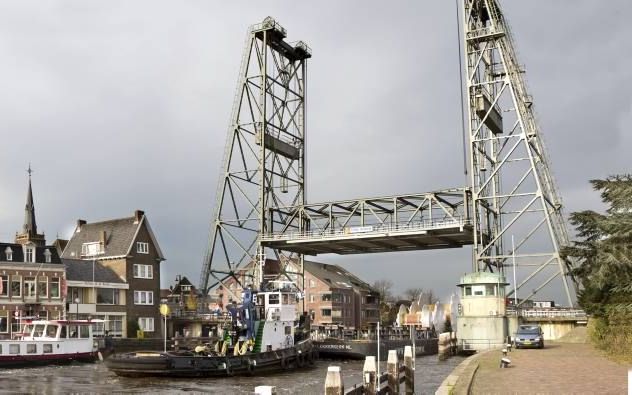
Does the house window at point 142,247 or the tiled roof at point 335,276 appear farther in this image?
the tiled roof at point 335,276

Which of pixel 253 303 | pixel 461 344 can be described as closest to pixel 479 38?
pixel 461 344

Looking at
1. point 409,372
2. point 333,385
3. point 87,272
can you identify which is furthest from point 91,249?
point 333,385

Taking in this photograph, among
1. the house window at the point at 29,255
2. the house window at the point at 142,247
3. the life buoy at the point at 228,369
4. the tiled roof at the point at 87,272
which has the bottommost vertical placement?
the life buoy at the point at 228,369

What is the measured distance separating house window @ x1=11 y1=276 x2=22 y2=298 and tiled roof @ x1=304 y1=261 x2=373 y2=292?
48.9m

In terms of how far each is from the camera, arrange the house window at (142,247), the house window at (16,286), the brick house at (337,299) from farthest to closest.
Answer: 1. the brick house at (337,299)
2. the house window at (142,247)
3. the house window at (16,286)

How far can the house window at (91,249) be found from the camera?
6938 cm

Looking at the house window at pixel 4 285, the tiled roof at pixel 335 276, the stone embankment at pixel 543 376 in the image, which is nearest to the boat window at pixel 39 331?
the house window at pixel 4 285

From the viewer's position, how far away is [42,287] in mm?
58812

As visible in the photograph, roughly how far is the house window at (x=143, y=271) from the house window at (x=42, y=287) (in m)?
10.1

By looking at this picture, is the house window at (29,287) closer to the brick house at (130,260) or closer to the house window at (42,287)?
the house window at (42,287)

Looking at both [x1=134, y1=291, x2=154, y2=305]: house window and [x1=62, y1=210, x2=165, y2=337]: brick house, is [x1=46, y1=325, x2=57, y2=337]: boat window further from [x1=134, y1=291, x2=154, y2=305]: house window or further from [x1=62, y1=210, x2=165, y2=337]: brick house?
[x1=134, y1=291, x2=154, y2=305]: house window

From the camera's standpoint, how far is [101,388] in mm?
33906

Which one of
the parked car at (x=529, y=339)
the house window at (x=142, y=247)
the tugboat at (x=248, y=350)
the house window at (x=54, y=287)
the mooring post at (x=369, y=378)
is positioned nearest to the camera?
the mooring post at (x=369, y=378)

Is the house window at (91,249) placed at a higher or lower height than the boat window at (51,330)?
higher
